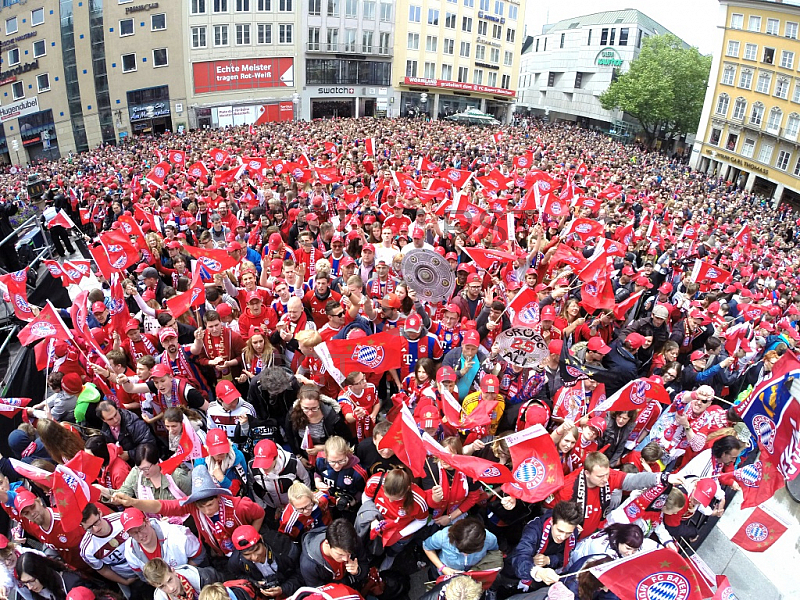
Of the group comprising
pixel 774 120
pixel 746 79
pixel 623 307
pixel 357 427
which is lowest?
pixel 357 427

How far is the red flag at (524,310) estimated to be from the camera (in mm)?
5727

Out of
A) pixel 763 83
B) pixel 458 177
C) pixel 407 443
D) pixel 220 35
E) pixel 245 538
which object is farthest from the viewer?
pixel 220 35

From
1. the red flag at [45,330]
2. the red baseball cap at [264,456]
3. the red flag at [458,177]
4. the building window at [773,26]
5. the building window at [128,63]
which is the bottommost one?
the red baseball cap at [264,456]

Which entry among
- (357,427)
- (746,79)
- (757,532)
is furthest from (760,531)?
(746,79)

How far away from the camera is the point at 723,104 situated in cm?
4331

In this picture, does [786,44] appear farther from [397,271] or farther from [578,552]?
[578,552]

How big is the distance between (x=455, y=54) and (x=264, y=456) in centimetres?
6031

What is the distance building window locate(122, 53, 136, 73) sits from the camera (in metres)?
43.0

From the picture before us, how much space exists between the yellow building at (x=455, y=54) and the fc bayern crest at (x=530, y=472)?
177 feet

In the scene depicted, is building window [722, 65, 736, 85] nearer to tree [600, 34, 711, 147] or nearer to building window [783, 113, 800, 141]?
tree [600, 34, 711, 147]

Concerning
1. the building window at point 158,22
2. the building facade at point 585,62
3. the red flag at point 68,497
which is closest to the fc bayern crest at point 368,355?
the red flag at point 68,497

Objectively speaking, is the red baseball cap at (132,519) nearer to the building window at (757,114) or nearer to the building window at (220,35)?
the building window at (220,35)

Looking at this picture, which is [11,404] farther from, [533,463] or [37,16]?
[37,16]

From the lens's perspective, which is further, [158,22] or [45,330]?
[158,22]
